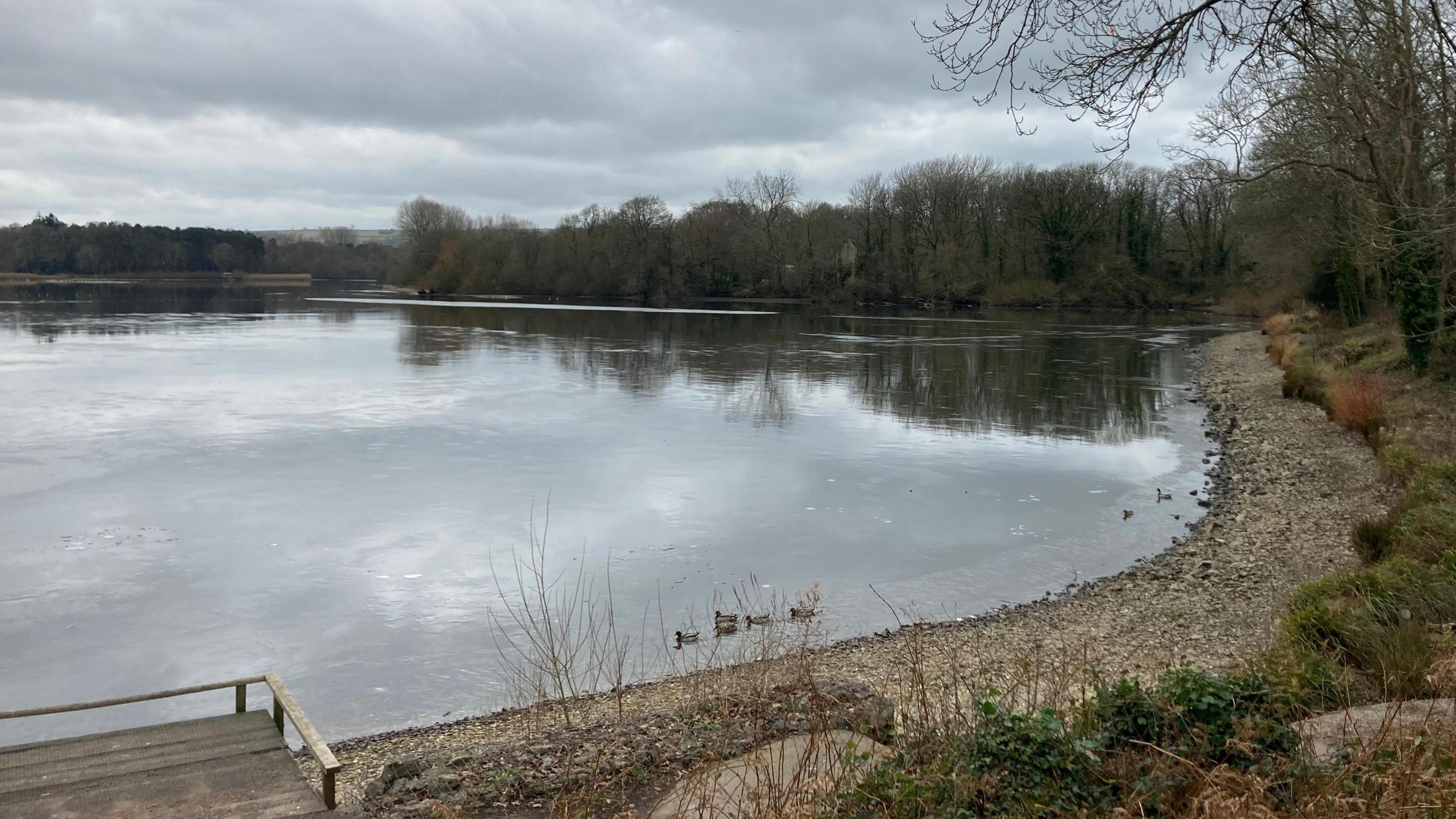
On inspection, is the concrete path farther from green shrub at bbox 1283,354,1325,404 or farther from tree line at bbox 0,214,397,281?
tree line at bbox 0,214,397,281

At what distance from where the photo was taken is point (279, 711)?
20.9 ft

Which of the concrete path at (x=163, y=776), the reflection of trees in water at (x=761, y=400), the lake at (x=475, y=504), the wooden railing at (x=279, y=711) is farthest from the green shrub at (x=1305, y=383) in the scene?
the concrete path at (x=163, y=776)

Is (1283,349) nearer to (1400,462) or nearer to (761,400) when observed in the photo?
(761,400)

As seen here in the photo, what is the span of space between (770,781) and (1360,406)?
1891cm

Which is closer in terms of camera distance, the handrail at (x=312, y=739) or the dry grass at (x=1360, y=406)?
the handrail at (x=312, y=739)

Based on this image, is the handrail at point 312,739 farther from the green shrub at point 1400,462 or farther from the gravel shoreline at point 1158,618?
the green shrub at point 1400,462

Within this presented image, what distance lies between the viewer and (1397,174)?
15305 millimetres

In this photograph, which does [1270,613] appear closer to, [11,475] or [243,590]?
[243,590]

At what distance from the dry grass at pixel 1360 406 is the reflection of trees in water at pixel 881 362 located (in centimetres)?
356

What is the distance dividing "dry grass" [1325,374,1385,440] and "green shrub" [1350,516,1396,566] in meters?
7.71

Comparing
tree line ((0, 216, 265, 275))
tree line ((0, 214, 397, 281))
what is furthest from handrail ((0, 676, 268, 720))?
tree line ((0, 216, 265, 275))

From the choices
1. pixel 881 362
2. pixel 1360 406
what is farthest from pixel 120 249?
pixel 1360 406

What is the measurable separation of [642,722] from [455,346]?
32.7 metres

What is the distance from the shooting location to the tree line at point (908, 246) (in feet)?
250
